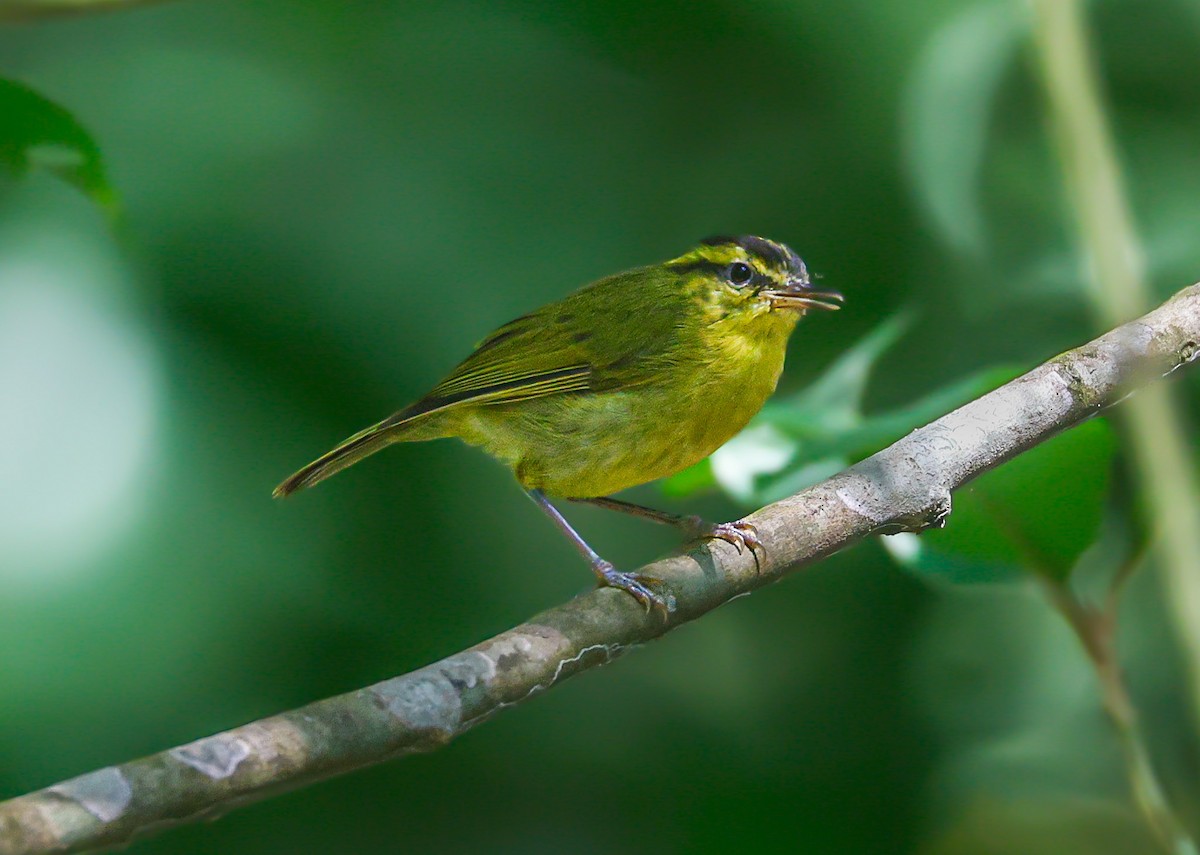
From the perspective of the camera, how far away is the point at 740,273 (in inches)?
147

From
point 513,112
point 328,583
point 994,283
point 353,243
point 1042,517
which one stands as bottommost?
point 328,583

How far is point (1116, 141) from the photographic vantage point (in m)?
4.64

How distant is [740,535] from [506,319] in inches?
88.1

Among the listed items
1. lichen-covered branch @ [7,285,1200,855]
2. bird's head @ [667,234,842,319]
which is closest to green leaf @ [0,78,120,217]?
lichen-covered branch @ [7,285,1200,855]

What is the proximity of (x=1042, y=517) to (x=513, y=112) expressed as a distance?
11.1 feet

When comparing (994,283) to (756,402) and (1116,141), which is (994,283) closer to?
(1116,141)

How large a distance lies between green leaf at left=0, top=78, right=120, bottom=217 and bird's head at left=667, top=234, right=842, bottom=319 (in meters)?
1.99

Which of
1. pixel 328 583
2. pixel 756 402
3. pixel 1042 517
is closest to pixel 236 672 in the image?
pixel 328 583

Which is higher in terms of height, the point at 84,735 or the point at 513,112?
the point at 513,112

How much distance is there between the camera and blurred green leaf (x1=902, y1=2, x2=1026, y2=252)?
455 cm

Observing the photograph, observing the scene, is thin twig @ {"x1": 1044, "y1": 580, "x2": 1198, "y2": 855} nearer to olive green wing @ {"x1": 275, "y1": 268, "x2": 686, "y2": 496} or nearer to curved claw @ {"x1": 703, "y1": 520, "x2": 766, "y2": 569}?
curved claw @ {"x1": 703, "y1": 520, "x2": 766, "y2": 569}

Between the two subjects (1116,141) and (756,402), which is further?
(1116,141)

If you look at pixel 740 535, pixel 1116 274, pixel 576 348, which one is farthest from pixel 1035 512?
pixel 576 348

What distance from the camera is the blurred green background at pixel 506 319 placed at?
390 cm
